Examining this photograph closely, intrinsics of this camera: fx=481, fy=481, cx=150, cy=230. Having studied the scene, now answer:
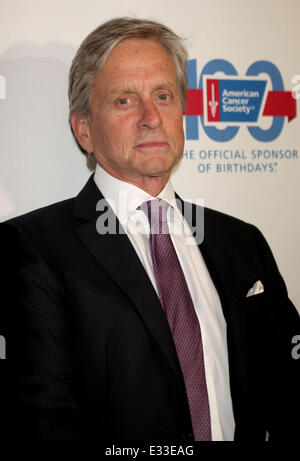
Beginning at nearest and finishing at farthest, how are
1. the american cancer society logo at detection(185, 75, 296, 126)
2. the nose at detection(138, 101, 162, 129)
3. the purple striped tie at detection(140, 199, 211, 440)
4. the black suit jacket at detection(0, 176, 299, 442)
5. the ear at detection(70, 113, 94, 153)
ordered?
the black suit jacket at detection(0, 176, 299, 442) → the purple striped tie at detection(140, 199, 211, 440) → the nose at detection(138, 101, 162, 129) → the ear at detection(70, 113, 94, 153) → the american cancer society logo at detection(185, 75, 296, 126)

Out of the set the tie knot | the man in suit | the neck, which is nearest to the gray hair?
the man in suit

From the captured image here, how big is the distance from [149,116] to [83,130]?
27cm

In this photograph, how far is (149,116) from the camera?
1.38 metres

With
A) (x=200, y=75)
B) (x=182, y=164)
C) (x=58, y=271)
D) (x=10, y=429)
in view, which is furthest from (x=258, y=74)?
(x=10, y=429)

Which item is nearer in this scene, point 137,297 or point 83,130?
point 137,297

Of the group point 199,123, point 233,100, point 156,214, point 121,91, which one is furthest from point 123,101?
point 233,100

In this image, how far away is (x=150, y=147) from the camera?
139cm

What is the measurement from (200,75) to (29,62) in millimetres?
629

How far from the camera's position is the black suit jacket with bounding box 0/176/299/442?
1164 mm

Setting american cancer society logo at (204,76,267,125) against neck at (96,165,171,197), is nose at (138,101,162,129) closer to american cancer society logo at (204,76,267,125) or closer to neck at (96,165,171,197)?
neck at (96,165,171,197)

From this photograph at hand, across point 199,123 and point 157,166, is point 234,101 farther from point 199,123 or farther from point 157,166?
point 157,166

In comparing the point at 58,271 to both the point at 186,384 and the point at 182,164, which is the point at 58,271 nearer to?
the point at 186,384

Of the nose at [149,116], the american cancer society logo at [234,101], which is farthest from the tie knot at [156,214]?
the american cancer society logo at [234,101]

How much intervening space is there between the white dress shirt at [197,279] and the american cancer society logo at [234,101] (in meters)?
0.48
